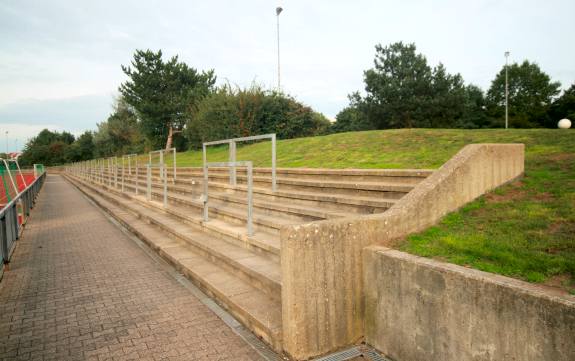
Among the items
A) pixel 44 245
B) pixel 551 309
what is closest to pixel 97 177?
pixel 44 245

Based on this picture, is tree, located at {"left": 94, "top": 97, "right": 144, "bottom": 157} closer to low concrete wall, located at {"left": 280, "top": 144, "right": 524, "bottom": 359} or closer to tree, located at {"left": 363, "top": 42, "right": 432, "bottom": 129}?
tree, located at {"left": 363, "top": 42, "right": 432, "bottom": 129}

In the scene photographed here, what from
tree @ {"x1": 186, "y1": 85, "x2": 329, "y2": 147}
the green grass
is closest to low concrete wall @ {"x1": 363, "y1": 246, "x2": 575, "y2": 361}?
the green grass

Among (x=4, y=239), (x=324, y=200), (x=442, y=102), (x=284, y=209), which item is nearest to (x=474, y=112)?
(x=442, y=102)

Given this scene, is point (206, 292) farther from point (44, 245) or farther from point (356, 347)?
point (44, 245)

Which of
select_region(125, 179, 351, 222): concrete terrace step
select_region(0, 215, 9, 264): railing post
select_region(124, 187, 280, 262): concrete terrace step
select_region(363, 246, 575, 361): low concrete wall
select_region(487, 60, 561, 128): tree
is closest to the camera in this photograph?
select_region(363, 246, 575, 361): low concrete wall

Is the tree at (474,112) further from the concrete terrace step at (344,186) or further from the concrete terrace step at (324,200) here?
the concrete terrace step at (324,200)

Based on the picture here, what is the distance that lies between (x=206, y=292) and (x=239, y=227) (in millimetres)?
1500

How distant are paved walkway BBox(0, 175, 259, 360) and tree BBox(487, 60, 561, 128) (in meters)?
44.6

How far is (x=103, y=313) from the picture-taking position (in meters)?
3.66

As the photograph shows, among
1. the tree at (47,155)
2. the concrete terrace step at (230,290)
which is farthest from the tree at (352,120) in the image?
the tree at (47,155)

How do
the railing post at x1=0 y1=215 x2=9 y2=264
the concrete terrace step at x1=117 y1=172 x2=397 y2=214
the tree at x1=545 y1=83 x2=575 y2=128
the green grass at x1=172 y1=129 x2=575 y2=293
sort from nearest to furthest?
the green grass at x1=172 y1=129 x2=575 y2=293 → the concrete terrace step at x1=117 y1=172 x2=397 y2=214 → the railing post at x1=0 y1=215 x2=9 y2=264 → the tree at x1=545 y1=83 x2=575 y2=128

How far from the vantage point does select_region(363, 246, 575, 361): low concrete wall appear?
1.90 metres

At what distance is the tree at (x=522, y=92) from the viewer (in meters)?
41.5

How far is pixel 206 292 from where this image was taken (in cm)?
411
